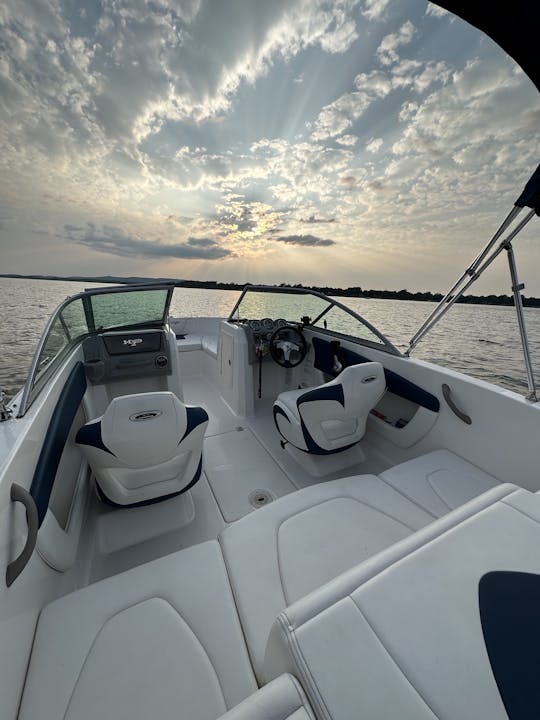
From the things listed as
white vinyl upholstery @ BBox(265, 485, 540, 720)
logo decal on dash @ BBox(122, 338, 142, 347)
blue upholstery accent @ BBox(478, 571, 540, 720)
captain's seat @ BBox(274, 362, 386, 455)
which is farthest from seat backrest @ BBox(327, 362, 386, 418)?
logo decal on dash @ BBox(122, 338, 142, 347)

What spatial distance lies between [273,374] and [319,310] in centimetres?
98

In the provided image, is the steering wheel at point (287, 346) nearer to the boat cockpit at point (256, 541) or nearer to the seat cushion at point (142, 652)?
the boat cockpit at point (256, 541)

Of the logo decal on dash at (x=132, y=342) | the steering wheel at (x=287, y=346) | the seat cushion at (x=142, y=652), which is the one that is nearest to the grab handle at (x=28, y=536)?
the seat cushion at (x=142, y=652)

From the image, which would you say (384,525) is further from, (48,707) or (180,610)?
(48,707)

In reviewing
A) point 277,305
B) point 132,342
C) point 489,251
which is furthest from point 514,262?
point 132,342

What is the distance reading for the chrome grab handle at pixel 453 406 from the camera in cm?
185

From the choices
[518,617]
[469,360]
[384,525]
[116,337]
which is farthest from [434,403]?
[469,360]

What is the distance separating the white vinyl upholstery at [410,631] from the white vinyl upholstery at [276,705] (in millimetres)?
19

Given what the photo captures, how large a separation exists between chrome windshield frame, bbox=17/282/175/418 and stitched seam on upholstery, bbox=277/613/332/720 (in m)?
1.32

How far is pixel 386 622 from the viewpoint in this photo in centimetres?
59

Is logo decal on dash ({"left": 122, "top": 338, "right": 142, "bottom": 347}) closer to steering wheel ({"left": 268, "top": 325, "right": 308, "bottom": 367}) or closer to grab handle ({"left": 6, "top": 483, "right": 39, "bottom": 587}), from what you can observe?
steering wheel ({"left": 268, "top": 325, "right": 308, "bottom": 367})

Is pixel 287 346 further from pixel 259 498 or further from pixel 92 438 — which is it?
pixel 92 438

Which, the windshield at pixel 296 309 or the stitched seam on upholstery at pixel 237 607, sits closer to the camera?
the stitched seam on upholstery at pixel 237 607

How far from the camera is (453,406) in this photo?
1.91m
